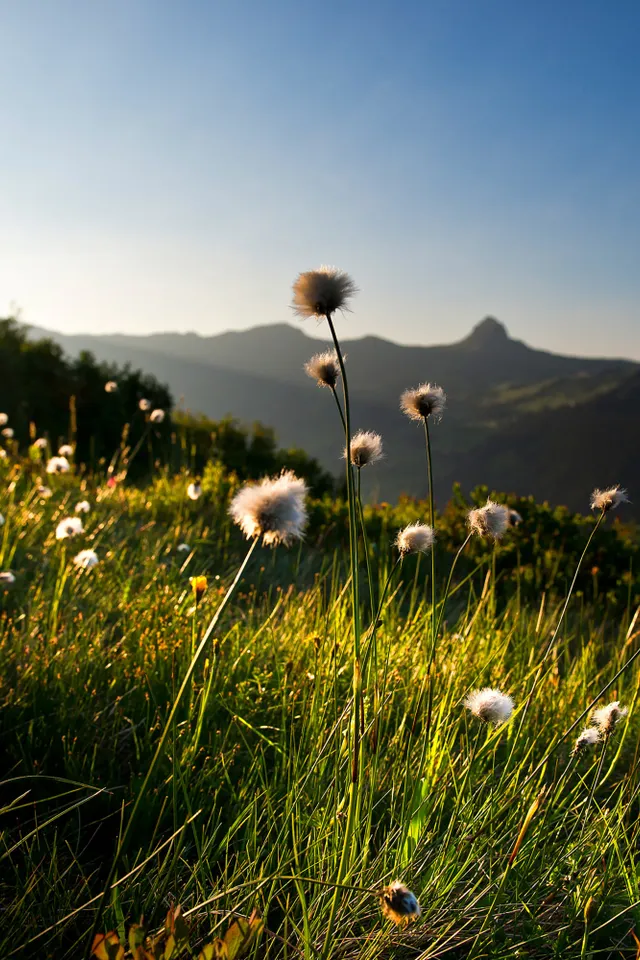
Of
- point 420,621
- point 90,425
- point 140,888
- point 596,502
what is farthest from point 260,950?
point 90,425

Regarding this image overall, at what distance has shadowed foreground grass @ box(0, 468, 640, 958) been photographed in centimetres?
183

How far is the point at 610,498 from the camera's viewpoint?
78.6 inches

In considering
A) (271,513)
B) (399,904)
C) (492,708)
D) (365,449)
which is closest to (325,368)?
(365,449)

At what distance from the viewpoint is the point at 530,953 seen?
1.92 metres

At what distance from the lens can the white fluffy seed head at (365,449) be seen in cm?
184

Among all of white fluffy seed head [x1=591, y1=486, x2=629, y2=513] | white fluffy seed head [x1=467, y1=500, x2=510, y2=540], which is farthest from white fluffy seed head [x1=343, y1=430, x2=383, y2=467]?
white fluffy seed head [x1=591, y1=486, x2=629, y2=513]

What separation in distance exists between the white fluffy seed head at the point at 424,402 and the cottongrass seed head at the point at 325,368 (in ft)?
0.88

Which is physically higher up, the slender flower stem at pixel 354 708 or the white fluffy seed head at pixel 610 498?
the white fluffy seed head at pixel 610 498

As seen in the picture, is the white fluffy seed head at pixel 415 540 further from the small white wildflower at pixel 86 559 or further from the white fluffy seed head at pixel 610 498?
the small white wildflower at pixel 86 559

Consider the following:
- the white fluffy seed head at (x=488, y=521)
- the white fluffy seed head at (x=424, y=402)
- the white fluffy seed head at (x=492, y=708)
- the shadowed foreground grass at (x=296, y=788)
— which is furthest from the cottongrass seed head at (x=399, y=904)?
the white fluffy seed head at (x=424, y=402)

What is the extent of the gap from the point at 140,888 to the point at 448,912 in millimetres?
869

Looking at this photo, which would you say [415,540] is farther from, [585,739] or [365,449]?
[585,739]

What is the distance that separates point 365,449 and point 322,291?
Result: 47 cm

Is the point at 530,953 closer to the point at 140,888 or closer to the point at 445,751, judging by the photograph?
the point at 445,751
